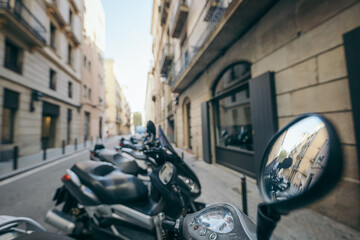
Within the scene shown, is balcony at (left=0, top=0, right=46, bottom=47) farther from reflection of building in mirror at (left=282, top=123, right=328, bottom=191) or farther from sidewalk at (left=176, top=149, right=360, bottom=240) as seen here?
reflection of building in mirror at (left=282, top=123, right=328, bottom=191)

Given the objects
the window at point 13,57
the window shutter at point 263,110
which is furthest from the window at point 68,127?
the window shutter at point 263,110

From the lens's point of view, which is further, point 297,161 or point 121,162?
point 121,162

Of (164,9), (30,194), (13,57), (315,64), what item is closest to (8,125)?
(13,57)

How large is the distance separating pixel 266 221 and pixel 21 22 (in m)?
12.6

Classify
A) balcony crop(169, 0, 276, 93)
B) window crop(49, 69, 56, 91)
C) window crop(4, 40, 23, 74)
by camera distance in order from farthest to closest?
window crop(49, 69, 56, 91), window crop(4, 40, 23, 74), balcony crop(169, 0, 276, 93)

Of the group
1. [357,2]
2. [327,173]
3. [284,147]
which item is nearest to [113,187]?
[284,147]

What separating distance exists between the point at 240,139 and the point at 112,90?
38.1 meters

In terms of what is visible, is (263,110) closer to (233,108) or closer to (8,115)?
(233,108)

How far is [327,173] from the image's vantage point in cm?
38

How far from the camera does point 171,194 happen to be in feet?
6.02

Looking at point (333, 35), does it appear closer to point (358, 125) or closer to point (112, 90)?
point (358, 125)

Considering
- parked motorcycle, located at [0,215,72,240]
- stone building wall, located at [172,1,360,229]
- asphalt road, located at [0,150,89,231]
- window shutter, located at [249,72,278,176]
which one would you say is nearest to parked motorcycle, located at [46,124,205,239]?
asphalt road, located at [0,150,89,231]

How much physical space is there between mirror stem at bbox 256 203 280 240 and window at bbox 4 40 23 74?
12.4m

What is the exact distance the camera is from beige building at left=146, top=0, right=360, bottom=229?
2338mm
